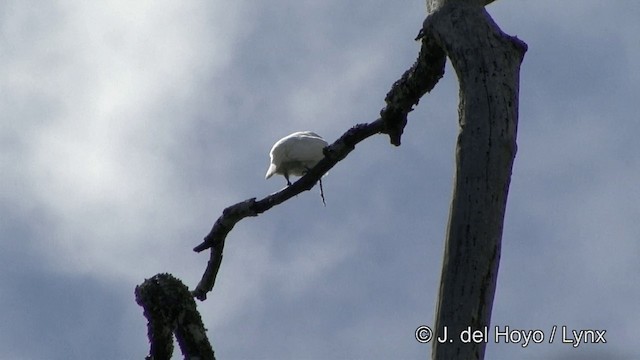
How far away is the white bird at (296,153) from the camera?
16.2 m

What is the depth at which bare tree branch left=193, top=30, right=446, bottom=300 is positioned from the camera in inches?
309

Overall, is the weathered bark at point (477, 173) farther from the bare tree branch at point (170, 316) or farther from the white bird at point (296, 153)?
the white bird at point (296, 153)

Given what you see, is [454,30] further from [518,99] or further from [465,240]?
[465,240]

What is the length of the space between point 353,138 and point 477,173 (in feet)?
8.25

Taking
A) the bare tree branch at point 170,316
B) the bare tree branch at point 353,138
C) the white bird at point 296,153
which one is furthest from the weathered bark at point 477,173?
the white bird at point 296,153

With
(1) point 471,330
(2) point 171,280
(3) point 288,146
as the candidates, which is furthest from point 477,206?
(3) point 288,146

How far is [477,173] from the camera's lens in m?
6.13

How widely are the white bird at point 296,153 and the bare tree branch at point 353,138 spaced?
6644 millimetres

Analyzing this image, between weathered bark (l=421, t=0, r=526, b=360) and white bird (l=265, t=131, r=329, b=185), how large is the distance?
9285 mm

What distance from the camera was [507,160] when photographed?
6188mm

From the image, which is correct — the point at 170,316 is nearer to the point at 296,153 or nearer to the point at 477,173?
the point at 477,173

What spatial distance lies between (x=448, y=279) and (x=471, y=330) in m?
0.27

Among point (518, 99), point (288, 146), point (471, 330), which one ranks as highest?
point (288, 146)

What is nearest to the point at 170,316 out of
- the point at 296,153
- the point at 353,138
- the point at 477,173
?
the point at 477,173
